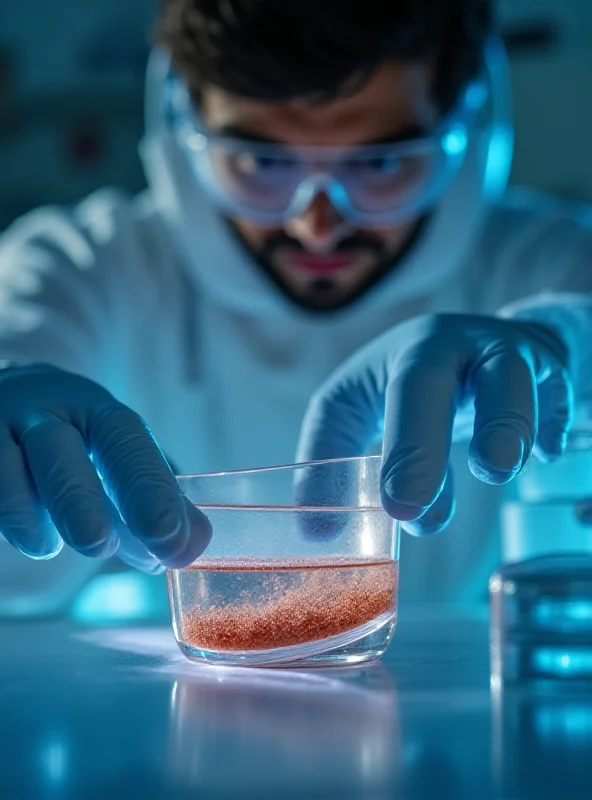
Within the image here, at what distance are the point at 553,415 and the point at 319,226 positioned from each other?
0.81 m

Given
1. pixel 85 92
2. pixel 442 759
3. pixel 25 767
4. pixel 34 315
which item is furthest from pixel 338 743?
pixel 85 92

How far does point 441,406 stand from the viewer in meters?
0.90

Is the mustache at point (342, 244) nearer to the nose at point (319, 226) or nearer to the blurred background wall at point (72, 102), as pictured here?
the nose at point (319, 226)

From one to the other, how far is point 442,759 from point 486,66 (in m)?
1.52

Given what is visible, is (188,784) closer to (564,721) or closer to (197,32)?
(564,721)

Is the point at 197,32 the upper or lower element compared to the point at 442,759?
upper

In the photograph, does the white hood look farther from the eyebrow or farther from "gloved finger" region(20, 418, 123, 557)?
"gloved finger" region(20, 418, 123, 557)

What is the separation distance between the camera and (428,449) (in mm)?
837

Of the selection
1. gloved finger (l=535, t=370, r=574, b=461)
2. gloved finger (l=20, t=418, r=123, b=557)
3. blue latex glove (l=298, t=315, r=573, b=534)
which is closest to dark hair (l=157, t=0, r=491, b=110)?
blue latex glove (l=298, t=315, r=573, b=534)

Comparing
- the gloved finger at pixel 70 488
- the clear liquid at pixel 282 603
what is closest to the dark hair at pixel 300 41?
the gloved finger at pixel 70 488

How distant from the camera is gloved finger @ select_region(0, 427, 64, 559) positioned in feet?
2.89

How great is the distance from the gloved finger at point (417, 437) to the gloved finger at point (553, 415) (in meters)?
0.12

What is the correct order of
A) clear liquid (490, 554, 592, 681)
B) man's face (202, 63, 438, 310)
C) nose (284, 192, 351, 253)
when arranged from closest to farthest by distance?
clear liquid (490, 554, 592, 681)
man's face (202, 63, 438, 310)
nose (284, 192, 351, 253)

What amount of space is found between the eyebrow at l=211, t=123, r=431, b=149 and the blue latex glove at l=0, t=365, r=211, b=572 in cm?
76
